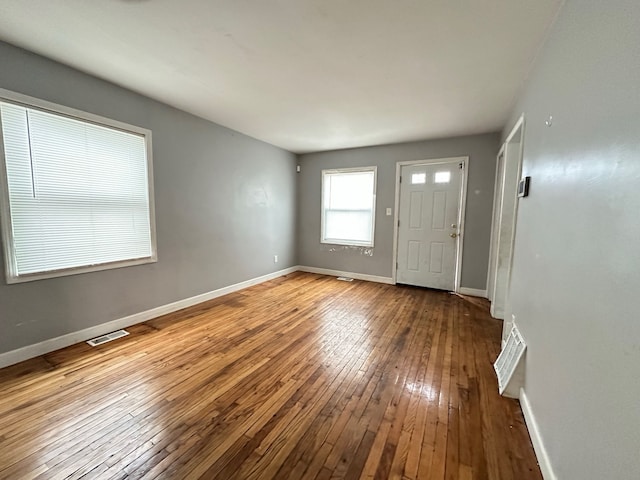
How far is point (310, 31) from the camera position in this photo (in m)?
1.76

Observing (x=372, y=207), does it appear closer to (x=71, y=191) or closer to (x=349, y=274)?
(x=349, y=274)

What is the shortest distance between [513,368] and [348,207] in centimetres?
371

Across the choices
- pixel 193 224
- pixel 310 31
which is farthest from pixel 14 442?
pixel 310 31

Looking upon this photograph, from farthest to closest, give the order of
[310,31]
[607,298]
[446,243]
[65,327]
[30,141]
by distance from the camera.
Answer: [446,243] → [65,327] → [30,141] → [310,31] → [607,298]

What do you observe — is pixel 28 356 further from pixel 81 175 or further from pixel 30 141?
pixel 30 141

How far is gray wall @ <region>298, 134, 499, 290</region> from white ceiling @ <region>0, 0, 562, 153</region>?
91cm

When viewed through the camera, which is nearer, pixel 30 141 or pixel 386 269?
pixel 30 141

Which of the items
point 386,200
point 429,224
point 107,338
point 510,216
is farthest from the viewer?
point 386,200

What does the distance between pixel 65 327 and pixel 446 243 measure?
4807 millimetres

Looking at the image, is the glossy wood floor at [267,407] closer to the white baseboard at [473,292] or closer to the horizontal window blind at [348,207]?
the white baseboard at [473,292]

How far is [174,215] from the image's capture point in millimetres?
3219

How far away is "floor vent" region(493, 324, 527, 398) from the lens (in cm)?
177

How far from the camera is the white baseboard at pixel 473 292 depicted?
399cm

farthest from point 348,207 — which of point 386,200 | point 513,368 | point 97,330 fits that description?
point 97,330
